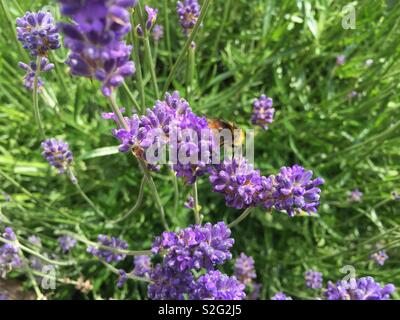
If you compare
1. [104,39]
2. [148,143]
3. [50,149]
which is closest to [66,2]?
[104,39]

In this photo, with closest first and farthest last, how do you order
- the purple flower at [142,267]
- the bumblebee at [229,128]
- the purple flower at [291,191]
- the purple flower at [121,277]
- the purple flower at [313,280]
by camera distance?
the purple flower at [291,191] → the bumblebee at [229,128] → the purple flower at [121,277] → the purple flower at [142,267] → the purple flower at [313,280]

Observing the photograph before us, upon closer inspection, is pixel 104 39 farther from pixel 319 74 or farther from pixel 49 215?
pixel 319 74

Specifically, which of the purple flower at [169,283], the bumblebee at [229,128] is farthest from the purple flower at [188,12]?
the purple flower at [169,283]

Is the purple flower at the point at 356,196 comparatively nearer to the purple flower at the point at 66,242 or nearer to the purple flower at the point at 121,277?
the purple flower at the point at 121,277

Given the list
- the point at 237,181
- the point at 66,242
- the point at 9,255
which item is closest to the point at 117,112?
the point at 237,181

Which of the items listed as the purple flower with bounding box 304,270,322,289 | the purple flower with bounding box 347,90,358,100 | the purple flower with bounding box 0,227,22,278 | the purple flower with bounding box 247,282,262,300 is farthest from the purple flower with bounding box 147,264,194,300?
the purple flower with bounding box 347,90,358,100

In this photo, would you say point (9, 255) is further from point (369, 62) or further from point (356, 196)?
point (369, 62)

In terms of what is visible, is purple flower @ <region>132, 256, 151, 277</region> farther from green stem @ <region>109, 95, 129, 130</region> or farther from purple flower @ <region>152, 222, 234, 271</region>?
green stem @ <region>109, 95, 129, 130</region>
